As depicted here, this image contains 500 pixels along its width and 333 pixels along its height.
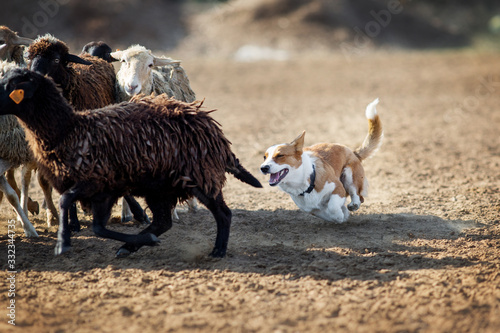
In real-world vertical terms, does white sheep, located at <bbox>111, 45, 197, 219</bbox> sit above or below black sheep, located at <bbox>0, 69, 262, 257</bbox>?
above

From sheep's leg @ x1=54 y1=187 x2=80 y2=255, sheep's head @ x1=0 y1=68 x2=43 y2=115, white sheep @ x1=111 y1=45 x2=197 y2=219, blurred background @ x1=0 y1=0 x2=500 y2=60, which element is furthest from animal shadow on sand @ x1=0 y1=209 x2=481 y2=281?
blurred background @ x1=0 y1=0 x2=500 y2=60

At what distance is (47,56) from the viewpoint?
6465 mm

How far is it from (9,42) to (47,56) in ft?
5.49

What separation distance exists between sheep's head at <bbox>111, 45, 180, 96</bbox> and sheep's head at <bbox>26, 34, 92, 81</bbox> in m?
0.72

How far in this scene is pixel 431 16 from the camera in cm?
3152

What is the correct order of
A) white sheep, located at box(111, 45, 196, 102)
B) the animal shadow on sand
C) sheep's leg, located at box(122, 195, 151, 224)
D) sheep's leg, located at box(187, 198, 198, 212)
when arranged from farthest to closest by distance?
sheep's leg, located at box(187, 198, 198, 212), white sheep, located at box(111, 45, 196, 102), sheep's leg, located at box(122, 195, 151, 224), the animal shadow on sand

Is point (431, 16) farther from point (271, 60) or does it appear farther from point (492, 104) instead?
point (492, 104)

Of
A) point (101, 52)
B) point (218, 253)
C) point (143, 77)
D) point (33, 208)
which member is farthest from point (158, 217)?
point (101, 52)

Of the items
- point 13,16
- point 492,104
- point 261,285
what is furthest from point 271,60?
point 261,285

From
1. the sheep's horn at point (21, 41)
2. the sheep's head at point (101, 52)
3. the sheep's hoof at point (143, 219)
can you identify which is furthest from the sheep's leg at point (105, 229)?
the sheep's horn at point (21, 41)

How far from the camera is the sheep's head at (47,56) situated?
6.41m

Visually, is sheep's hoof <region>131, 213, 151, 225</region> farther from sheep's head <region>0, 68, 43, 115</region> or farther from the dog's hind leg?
the dog's hind leg

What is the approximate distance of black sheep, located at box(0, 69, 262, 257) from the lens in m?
5.23

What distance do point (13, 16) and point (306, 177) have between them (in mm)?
22812
